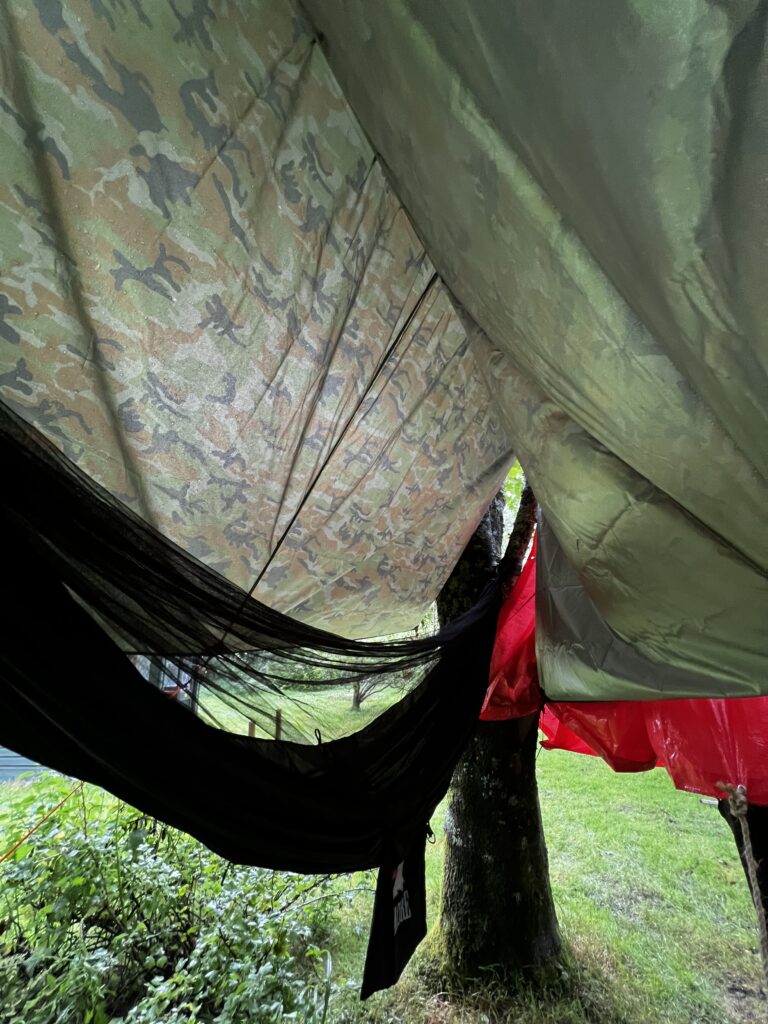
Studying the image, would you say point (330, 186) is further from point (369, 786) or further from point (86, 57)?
point (369, 786)

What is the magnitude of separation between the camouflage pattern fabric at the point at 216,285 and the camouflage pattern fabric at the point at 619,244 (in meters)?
0.12

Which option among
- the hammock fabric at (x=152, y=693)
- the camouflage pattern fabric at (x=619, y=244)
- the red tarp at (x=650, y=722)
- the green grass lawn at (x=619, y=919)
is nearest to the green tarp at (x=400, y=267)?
the camouflage pattern fabric at (x=619, y=244)

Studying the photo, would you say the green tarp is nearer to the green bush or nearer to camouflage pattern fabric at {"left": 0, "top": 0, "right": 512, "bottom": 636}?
camouflage pattern fabric at {"left": 0, "top": 0, "right": 512, "bottom": 636}

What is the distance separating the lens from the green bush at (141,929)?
1.42 m

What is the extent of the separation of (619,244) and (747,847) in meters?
1.51

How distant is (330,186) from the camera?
76cm

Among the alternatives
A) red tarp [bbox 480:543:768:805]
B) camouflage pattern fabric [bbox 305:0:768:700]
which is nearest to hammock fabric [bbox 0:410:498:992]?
red tarp [bbox 480:543:768:805]

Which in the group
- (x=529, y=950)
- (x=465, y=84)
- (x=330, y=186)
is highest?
(x=330, y=186)

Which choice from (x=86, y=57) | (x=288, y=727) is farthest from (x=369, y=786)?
(x=86, y=57)

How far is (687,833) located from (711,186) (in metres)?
4.10

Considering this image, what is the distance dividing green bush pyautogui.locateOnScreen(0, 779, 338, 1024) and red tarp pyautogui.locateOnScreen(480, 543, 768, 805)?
108 cm

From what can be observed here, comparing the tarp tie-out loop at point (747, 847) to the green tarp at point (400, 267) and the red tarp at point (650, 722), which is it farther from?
the green tarp at point (400, 267)

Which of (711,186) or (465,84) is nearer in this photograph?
(711,186)

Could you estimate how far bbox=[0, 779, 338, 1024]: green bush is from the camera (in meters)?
1.42
